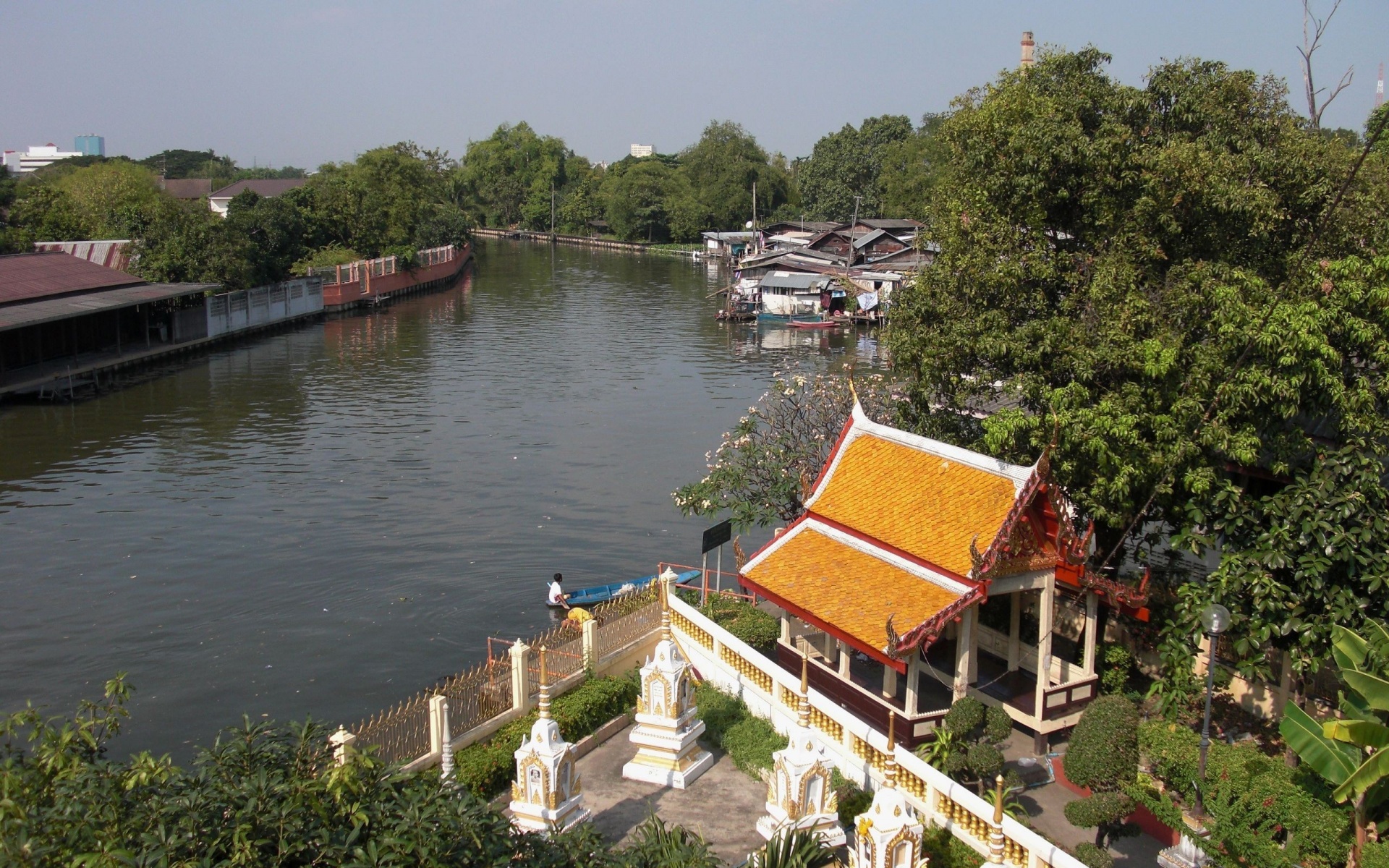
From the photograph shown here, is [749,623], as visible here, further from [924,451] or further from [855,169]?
[855,169]

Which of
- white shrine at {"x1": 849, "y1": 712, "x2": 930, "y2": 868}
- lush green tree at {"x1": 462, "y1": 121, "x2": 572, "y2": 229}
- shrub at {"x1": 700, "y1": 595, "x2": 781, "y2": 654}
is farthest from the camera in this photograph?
lush green tree at {"x1": 462, "y1": 121, "x2": 572, "y2": 229}

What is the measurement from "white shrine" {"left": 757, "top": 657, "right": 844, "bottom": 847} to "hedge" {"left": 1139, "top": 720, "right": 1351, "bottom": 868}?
3894 mm

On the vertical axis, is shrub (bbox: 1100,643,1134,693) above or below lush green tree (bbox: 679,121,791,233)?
below

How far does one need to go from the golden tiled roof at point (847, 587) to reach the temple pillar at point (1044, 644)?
1430mm

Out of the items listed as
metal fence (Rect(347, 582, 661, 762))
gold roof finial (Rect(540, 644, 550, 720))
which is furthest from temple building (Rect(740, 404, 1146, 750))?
gold roof finial (Rect(540, 644, 550, 720))

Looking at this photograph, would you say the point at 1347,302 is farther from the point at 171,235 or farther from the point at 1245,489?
the point at 171,235

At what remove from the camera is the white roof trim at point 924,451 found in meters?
13.2

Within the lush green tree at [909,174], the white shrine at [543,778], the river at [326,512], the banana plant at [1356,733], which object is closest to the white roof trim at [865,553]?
the banana plant at [1356,733]

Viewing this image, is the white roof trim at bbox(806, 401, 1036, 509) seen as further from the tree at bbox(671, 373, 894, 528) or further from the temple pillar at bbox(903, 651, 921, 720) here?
the tree at bbox(671, 373, 894, 528)

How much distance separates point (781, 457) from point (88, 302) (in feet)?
114

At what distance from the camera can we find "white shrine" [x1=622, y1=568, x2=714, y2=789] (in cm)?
1269

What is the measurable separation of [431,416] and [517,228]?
107m

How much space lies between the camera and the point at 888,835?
955 centimetres

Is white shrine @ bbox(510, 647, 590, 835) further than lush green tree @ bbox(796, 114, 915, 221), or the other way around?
lush green tree @ bbox(796, 114, 915, 221)
